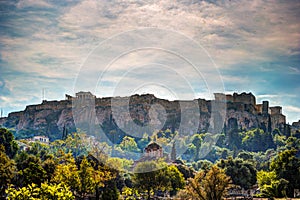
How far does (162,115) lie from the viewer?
132 metres

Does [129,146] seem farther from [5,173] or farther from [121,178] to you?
[5,173]

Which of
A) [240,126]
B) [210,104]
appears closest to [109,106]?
[210,104]

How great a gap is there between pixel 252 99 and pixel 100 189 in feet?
338

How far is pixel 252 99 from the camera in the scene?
439ft

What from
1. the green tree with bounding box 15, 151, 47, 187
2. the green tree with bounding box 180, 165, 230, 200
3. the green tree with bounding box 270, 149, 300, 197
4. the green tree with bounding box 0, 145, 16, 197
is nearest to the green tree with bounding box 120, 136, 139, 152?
the green tree with bounding box 270, 149, 300, 197

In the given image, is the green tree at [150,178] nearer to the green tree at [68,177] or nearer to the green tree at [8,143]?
the green tree at [68,177]

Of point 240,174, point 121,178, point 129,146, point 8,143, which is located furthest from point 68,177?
point 129,146

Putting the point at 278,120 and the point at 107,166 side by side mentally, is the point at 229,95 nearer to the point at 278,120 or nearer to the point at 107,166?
the point at 278,120

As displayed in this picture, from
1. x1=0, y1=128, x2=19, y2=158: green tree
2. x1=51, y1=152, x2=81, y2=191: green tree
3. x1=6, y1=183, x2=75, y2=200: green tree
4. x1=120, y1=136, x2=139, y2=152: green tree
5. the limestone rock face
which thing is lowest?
x1=6, y1=183, x2=75, y2=200: green tree

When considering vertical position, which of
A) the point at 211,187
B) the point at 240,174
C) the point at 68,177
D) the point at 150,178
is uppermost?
the point at 240,174

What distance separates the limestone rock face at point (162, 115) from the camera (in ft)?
417

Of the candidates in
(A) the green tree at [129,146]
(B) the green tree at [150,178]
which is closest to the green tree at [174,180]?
(B) the green tree at [150,178]

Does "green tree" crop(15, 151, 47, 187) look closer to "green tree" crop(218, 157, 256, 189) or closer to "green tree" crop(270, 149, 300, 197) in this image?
"green tree" crop(218, 157, 256, 189)

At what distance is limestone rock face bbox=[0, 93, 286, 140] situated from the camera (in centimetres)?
12706
